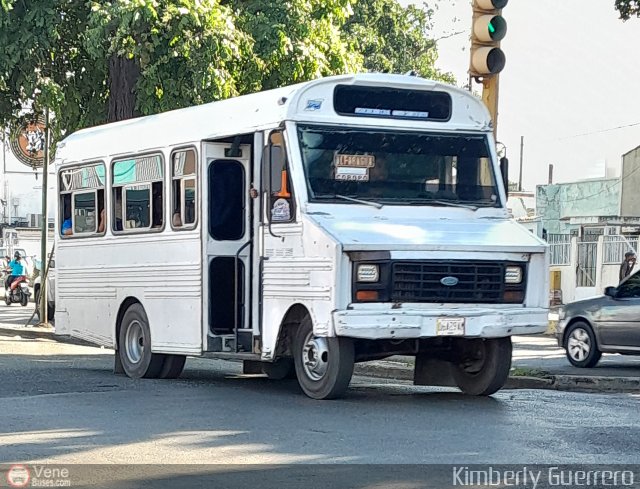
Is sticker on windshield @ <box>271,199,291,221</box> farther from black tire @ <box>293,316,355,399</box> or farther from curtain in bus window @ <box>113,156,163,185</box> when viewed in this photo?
curtain in bus window @ <box>113,156,163,185</box>

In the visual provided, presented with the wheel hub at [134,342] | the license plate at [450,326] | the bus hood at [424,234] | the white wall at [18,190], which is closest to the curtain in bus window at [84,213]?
the wheel hub at [134,342]

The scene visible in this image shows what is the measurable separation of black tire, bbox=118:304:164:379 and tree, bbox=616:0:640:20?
10479mm

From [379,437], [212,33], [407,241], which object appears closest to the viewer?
[379,437]

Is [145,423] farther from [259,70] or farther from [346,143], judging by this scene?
[259,70]

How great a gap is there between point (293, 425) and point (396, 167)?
11.0 ft

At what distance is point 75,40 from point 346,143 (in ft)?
40.3

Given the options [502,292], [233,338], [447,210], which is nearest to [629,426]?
[502,292]

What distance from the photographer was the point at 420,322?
11703 millimetres

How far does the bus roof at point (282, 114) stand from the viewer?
12.7 meters

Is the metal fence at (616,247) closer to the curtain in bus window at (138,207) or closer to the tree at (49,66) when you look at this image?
the tree at (49,66)

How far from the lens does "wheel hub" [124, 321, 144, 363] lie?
1541 cm

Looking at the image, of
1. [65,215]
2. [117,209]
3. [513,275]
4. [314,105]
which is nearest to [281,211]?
[314,105]

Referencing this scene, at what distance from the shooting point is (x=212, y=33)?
21.1 meters

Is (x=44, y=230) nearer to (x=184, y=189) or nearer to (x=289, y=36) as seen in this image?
(x=289, y=36)
